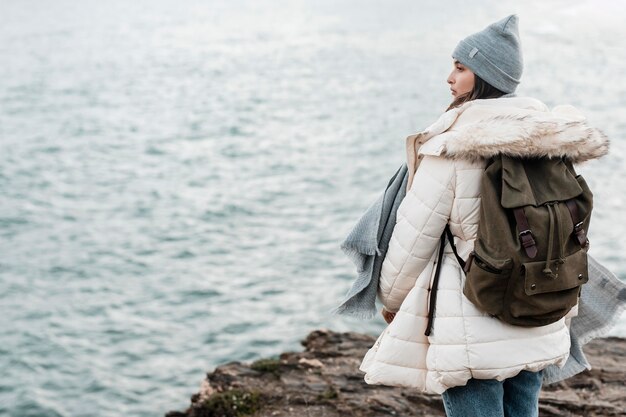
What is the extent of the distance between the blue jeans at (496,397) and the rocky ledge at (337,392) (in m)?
2.32

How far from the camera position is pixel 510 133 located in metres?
2.97

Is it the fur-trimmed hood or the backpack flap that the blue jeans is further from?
the fur-trimmed hood

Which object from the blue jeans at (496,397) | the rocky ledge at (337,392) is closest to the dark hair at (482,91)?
the blue jeans at (496,397)

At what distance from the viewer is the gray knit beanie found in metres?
3.20

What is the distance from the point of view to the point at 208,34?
4703 centimetres

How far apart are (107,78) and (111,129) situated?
7.83 metres

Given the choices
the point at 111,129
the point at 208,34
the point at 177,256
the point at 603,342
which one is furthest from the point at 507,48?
the point at 208,34

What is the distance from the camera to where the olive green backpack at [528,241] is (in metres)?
2.93

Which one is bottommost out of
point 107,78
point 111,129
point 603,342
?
point 603,342

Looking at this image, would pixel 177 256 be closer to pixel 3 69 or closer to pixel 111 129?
pixel 111 129

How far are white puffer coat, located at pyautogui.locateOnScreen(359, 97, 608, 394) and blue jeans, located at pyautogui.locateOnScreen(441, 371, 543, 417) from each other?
0.08 m

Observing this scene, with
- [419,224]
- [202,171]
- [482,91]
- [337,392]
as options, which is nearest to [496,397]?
[419,224]

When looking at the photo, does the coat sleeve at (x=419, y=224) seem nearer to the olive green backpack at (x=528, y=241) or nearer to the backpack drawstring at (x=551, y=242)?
the olive green backpack at (x=528, y=241)

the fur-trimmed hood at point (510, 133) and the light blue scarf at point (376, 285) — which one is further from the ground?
the fur-trimmed hood at point (510, 133)
